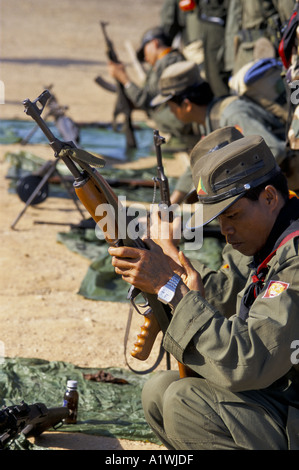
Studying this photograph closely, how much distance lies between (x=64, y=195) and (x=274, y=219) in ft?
20.3

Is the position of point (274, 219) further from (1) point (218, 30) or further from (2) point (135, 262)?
→ (1) point (218, 30)

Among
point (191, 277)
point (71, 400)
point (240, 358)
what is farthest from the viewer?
point (71, 400)

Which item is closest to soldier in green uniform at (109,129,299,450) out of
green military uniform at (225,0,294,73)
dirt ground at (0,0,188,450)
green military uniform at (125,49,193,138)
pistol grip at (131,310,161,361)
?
pistol grip at (131,310,161,361)

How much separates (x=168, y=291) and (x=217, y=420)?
54cm

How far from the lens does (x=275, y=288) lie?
2.87 m

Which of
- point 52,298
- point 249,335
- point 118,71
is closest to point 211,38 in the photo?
point 118,71

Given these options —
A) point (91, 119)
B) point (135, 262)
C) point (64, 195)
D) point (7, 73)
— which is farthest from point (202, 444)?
point (7, 73)

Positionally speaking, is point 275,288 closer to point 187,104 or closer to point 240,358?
point 240,358

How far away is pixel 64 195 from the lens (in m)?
9.08

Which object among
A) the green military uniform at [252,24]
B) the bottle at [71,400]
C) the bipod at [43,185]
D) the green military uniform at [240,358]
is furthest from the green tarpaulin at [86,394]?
the green military uniform at [252,24]

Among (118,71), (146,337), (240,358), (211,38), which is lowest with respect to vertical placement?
(240,358)

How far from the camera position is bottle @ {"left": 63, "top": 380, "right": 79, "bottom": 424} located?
4.03 m

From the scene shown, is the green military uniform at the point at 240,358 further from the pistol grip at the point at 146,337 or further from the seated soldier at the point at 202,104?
the seated soldier at the point at 202,104

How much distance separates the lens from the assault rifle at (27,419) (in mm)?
3479
